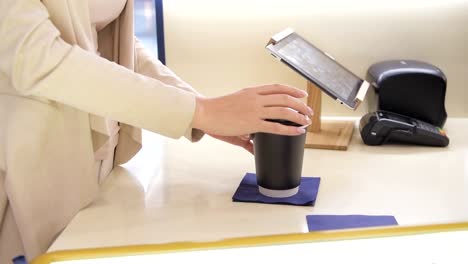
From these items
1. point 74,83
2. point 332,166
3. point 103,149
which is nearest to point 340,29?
point 332,166

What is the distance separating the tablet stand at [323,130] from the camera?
4.15 feet

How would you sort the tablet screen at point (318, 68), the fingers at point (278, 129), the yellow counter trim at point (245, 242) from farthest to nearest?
the tablet screen at point (318, 68) → the fingers at point (278, 129) → the yellow counter trim at point (245, 242)

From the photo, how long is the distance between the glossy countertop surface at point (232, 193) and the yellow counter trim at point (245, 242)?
0.40 ft

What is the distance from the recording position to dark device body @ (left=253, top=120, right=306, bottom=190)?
0.90 meters

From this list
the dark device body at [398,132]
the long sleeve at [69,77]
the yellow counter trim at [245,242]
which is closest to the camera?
the yellow counter trim at [245,242]

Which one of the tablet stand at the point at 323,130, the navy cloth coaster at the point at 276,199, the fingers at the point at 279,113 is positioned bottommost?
the tablet stand at the point at 323,130

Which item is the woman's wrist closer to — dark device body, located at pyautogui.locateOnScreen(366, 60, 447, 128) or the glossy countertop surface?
the glossy countertop surface

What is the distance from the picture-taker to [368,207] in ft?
2.97

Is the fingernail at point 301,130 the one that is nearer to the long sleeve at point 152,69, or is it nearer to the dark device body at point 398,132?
the long sleeve at point 152,69

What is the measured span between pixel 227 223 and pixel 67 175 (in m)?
0.25

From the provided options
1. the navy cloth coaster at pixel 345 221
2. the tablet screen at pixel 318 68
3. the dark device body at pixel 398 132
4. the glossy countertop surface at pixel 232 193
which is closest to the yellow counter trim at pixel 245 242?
the glossy countertop surface at pixel 232 193

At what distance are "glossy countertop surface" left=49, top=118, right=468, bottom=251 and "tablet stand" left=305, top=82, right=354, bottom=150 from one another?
19mm

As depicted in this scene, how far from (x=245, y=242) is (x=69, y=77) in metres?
0.36

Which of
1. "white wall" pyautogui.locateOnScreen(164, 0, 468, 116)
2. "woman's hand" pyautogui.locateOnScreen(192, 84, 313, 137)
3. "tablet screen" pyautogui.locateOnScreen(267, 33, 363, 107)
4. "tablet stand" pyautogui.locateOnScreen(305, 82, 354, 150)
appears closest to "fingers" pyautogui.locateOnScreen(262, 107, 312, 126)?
"woman's hand" pyautogui.locateOnScreen(192, 84, 313, 137)
